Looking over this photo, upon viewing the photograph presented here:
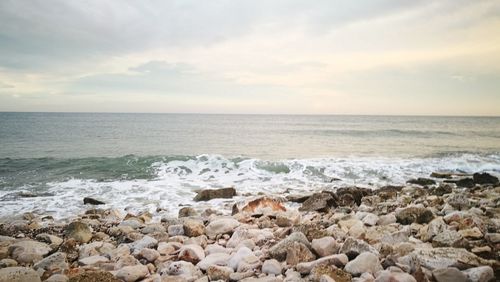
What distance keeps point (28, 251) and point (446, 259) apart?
5.60 metres

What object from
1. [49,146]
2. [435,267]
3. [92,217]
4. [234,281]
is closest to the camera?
[435,267]

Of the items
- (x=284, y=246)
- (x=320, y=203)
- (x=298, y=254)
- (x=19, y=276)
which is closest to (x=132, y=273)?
→ (x=19, y=276)

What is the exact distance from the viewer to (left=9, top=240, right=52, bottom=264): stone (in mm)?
4449

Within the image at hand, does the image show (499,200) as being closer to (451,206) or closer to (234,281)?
(451,206)

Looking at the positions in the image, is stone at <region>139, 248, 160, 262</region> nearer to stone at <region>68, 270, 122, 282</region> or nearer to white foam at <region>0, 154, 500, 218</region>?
stone at <region>68, 270, 122, 282</region>

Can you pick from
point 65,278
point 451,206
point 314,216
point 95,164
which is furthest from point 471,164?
point 95,164

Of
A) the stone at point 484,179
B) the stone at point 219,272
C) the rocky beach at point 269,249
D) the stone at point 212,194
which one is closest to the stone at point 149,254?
the rocky beach at point 269,249

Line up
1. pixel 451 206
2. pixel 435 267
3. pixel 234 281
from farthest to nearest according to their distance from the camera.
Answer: pixel 451 206, pixel 234 281, pixel 435 267

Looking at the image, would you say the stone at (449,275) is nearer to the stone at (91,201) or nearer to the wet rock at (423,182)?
the stone at (91,201)

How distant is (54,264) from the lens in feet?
13.2

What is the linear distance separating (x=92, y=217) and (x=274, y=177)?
7633mm

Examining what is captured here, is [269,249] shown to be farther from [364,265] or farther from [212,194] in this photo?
[212,194]

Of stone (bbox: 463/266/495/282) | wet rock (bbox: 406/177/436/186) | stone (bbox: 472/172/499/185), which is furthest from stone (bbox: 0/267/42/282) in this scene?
stone (bbox: 472/172/499/185)

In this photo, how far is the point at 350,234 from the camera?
4.65 m
